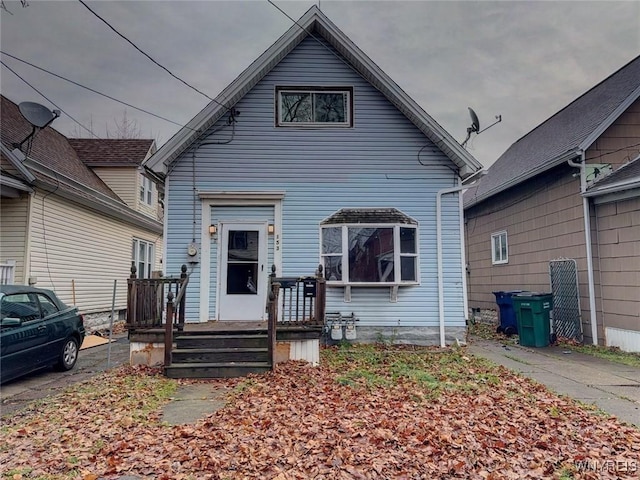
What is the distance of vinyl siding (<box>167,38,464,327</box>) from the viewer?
28.3ft

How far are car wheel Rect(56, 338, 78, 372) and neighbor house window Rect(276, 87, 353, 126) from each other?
6.03 metres

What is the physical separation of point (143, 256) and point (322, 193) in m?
11.0

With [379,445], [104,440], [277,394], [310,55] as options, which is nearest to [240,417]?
[277,394]

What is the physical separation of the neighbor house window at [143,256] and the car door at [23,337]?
30.1 feet

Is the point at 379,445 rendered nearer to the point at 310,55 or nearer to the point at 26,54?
the point at 310,55

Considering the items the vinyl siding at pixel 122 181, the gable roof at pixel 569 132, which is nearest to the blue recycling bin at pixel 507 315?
the gable roof at pixel 569 132

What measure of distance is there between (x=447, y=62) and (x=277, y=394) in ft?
40.1

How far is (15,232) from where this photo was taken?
9.57m

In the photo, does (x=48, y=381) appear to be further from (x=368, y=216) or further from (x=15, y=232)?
(x=368, y=216)

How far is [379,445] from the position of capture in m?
3.60

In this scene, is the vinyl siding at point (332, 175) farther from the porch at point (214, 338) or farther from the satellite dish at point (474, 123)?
the porch at point (214, 338)

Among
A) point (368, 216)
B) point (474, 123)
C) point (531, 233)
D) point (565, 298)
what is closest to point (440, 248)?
point (368, 216)

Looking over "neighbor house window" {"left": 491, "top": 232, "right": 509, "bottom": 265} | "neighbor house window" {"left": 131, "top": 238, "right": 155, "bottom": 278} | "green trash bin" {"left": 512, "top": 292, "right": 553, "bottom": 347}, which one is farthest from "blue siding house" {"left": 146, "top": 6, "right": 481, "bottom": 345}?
"neighbor house window" {"left": 131, "top": 238, "right": 155, "bottom": 278}

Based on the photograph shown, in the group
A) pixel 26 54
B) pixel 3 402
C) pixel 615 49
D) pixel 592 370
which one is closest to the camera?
pixel 3 402
